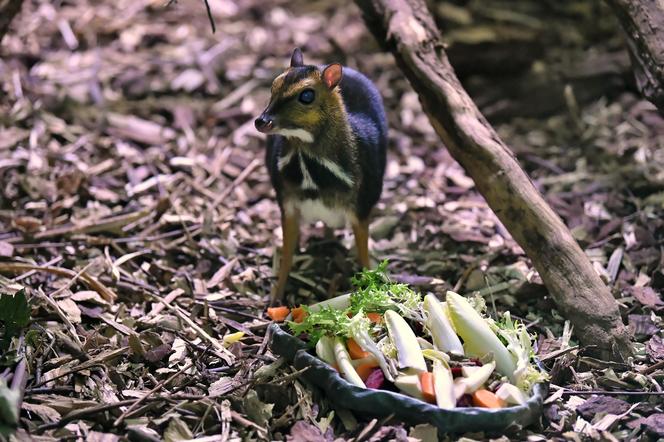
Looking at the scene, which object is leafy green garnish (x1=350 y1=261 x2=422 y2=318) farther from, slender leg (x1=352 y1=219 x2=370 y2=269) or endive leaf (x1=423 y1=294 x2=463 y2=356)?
slender leg (x1=352 y1=219 x2=370 y2=269)

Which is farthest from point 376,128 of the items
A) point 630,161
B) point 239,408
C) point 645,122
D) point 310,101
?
point 645,122

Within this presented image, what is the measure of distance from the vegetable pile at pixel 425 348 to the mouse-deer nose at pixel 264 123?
41.5 inches

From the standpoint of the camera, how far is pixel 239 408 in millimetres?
4047

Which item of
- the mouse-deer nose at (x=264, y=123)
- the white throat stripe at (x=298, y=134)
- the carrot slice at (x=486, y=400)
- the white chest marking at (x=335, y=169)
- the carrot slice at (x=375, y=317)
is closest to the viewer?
the carrot slice at (x=486, y=400)

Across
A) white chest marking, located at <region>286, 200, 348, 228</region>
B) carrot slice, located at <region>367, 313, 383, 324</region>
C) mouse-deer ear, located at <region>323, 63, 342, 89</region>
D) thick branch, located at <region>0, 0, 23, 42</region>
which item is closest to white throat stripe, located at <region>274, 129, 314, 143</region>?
mouse-deer ear, located at <region>323, 63, 342, 89</region>

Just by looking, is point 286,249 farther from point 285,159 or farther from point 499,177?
point 499,177

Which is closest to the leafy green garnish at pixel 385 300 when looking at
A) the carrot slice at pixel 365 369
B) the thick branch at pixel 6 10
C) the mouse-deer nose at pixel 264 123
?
the carrot slice at pixel 365 369

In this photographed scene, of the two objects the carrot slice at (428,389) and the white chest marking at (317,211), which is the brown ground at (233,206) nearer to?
the carrot slice at (428,389)

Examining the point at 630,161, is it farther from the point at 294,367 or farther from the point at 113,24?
the point at 113,24

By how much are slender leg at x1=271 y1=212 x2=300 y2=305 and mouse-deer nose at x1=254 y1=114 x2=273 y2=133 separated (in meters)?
0.83

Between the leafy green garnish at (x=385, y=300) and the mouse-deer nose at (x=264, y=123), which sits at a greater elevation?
the mouse-deer nose at (x=264, y=123)

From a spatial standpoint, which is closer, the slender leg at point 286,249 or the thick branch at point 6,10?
the slender leg at point 286,249

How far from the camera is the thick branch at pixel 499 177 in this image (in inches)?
181

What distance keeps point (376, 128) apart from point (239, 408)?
2.24 m
